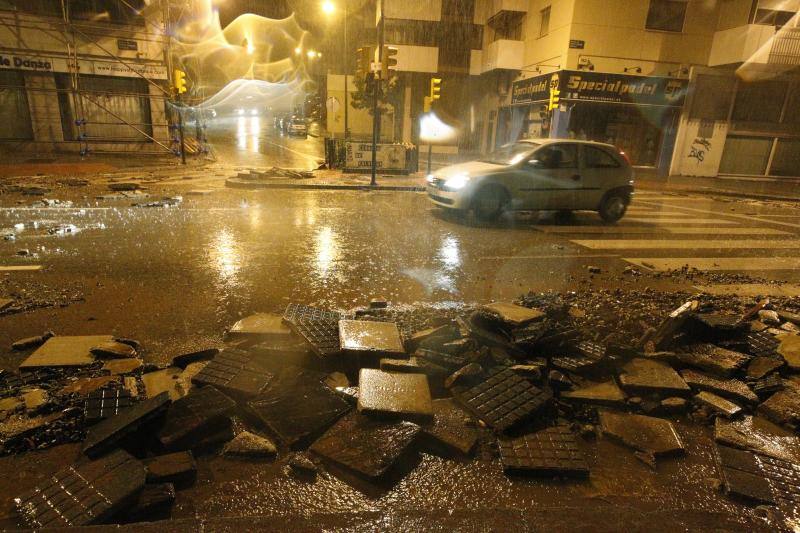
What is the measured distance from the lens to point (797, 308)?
568 centimetres

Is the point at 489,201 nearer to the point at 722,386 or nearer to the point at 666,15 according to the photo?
the point at 722,386

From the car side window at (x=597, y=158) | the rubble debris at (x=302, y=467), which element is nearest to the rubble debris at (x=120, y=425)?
the rubble debris at (x=302, y=467)

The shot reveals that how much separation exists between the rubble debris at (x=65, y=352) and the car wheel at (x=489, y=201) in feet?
23.3

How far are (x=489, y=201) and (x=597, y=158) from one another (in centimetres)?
266

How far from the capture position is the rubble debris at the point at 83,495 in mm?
2264

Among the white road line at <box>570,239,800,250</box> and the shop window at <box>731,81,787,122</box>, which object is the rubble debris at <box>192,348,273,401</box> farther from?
the shop window at <box>731,81,787,122</box>

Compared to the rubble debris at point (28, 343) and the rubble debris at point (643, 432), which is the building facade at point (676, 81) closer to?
the rubble debris at point (643, 432)

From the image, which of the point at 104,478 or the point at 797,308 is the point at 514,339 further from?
the point at 797,308

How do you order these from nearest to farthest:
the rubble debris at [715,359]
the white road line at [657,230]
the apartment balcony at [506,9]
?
the rubble debris at [715,359] < the white road line at [657,230] < the apartment balcony at [506,9]

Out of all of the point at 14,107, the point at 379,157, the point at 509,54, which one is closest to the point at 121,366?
the point at 379,157

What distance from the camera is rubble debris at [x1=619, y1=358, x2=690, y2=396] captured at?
145 inches

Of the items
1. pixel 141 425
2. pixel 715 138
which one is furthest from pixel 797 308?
pixel 715 138

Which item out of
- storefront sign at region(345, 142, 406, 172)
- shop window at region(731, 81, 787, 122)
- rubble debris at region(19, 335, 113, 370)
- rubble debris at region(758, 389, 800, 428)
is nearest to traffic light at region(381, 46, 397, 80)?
storefront sign at region(345, 142, 406, 172)

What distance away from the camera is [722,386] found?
3742mm
